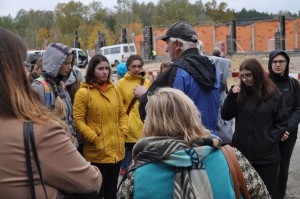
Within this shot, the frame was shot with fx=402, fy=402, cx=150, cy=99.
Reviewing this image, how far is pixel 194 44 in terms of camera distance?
353cm

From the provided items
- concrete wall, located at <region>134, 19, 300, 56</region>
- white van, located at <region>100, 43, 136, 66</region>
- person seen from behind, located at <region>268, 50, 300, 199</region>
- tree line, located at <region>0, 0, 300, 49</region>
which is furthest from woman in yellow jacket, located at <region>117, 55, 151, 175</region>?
tree line, located at <region>0, 0, 300, 49</region>

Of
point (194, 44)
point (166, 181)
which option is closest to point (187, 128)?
point (166, 181)

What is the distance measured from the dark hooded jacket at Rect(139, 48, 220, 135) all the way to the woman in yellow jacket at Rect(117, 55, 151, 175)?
6.84ft

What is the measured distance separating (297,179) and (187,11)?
99.6 metres

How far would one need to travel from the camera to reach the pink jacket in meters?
1.73

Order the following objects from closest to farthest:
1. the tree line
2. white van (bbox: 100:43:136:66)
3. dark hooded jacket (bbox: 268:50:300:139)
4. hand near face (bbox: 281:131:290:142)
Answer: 1. hand near face (bbox: 281:131:290:142)
2. dark hooded jacket (bbox: 268:50:300:139)
3. white van (bbox: 100:43:136:66)
4. the tree line

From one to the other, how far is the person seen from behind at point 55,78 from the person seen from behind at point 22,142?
1.73 metres

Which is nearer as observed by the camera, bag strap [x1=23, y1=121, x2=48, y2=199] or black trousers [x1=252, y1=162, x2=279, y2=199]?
bag strap [x1=23, y1=121, x2=48, y2=199]

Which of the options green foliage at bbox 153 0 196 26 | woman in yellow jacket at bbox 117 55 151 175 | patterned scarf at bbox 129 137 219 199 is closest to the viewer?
patterned scarf at bbox 129 137 219 199

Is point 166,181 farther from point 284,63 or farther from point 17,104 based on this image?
point 284,63

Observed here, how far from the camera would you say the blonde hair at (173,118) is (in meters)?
2.24

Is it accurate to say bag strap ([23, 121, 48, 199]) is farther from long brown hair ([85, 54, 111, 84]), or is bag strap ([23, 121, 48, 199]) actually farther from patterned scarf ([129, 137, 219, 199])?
long brown hair ([85, 54, 111, 84])

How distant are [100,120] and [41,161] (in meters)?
2.72

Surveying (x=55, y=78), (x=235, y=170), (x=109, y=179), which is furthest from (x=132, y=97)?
(x=235, y=170)
